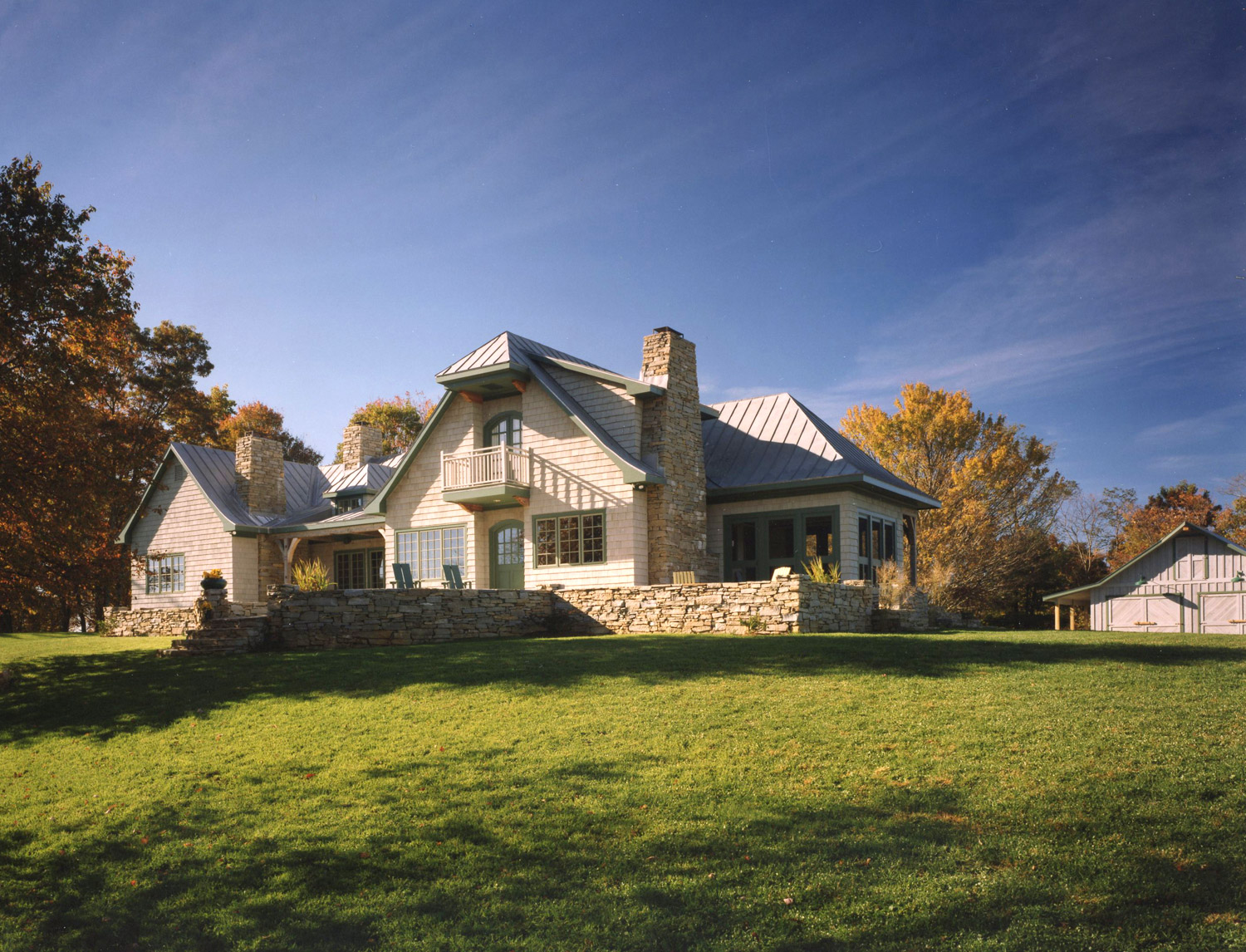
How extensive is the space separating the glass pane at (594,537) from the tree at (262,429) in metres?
28.1

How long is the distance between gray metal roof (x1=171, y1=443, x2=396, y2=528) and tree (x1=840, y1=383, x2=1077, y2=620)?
1767cm

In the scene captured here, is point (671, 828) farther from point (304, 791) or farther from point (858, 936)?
point (304, 791)

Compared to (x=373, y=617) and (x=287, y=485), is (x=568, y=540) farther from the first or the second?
(x=287, y=485)

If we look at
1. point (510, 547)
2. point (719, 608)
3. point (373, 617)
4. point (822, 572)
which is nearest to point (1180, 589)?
point (822, 572)

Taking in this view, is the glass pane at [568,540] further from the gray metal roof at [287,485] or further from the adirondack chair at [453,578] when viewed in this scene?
the gray metal roof at [287,485]

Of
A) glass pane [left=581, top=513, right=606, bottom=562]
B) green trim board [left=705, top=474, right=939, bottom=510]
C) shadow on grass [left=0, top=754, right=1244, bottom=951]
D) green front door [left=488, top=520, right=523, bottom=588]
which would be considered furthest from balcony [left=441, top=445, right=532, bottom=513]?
shadow on grass [left=0, top=754, right=1244, bottom=951]

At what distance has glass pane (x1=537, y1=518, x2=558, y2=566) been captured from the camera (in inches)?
805

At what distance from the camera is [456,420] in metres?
22.2

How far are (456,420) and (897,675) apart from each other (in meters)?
14.1

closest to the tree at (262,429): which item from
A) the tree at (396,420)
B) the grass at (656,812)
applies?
the tree at (396,420)

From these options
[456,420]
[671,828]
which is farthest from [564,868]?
[456,420]

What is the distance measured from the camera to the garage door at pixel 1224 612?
954 inches

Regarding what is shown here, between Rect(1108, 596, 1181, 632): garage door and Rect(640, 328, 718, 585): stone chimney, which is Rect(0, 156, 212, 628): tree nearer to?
Rect(640, 328, 718, 585): stone chimney

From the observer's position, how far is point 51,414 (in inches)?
559
